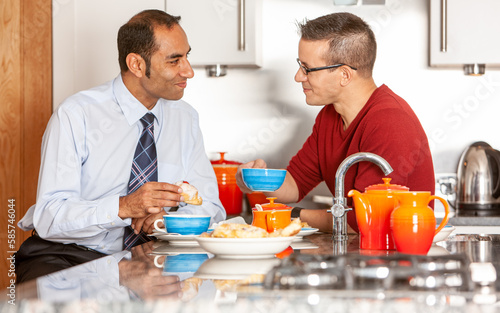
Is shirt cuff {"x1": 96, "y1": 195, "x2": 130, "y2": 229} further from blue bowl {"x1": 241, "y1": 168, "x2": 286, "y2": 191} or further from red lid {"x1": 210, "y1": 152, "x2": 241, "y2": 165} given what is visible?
red lid {"x1": 210, "y1": 152, "x2": 241, "y2": 165}

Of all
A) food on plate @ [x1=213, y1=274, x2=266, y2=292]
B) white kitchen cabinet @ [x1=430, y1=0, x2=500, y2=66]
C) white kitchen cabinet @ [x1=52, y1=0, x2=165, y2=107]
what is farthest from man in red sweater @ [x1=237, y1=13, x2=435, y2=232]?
white kitchen cabinet @ [x1=52, y1=0, x2=165, y2=107]

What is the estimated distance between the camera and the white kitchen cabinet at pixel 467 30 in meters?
2.73

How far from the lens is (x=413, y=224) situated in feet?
4.01

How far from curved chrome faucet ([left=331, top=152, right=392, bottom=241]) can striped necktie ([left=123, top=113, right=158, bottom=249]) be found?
2.43 feet

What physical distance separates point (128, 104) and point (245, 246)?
47.4 inches

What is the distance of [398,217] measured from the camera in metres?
1.25

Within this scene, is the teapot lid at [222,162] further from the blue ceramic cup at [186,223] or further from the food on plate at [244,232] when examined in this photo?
the food on plate at [244,232]

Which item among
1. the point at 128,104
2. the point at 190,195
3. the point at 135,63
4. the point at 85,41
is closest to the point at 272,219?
the point at 190,195

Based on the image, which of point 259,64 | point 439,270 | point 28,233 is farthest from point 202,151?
point 439,270

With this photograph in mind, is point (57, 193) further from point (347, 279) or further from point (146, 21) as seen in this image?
point (347, 279)

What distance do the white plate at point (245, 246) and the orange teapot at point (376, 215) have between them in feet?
0.79

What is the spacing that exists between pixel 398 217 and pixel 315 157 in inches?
43.4

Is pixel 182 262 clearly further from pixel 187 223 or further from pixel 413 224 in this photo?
pixel 413 224

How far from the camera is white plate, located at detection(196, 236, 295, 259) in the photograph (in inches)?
46.3
